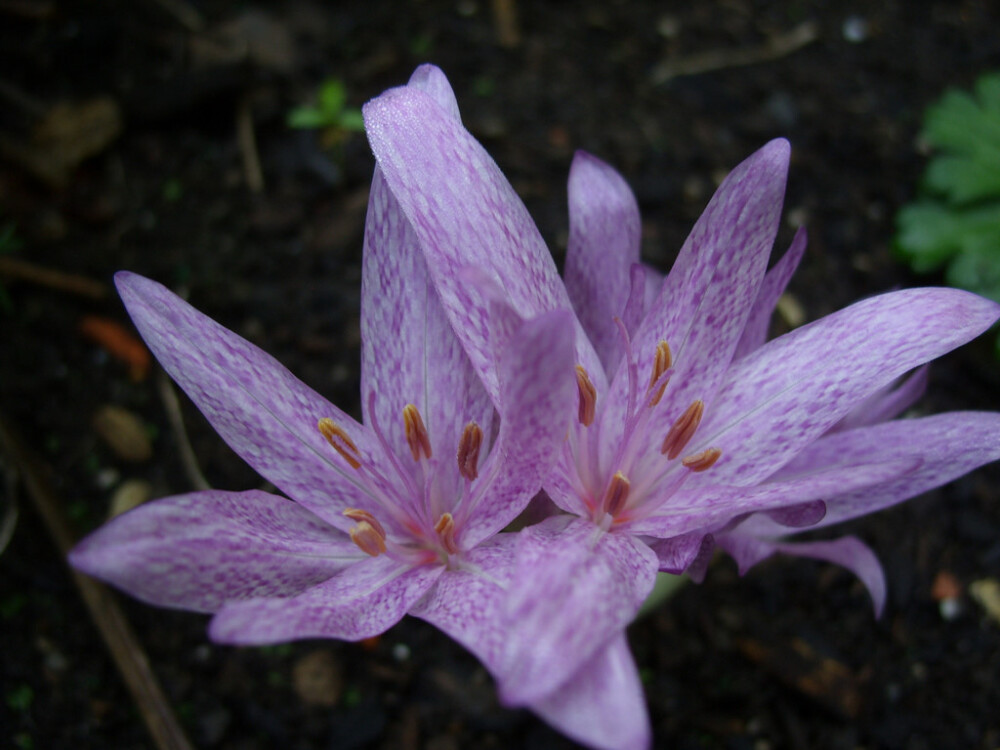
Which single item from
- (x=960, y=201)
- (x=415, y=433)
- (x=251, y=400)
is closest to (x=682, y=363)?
(x=415, y=433)

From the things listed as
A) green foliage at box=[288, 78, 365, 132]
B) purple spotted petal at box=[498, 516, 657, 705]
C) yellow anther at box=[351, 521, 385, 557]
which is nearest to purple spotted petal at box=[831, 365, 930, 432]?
purple spotted petal at box=[498, 516, 657, 705]

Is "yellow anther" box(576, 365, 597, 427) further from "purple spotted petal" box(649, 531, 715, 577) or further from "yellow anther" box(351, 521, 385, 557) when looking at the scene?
"yellow anther" box(351, 521, 385, 557)

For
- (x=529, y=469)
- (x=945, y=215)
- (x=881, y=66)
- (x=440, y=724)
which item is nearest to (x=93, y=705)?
(x=440, y=724)

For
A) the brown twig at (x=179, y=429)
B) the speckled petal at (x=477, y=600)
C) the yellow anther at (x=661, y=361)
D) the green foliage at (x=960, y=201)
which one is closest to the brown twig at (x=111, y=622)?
the brown twig at (x=179, y=429)

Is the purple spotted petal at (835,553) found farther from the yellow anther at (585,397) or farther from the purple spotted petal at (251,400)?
the purple spotted petal at (251,400)

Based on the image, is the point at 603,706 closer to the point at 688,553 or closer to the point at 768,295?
the point at 688,553
